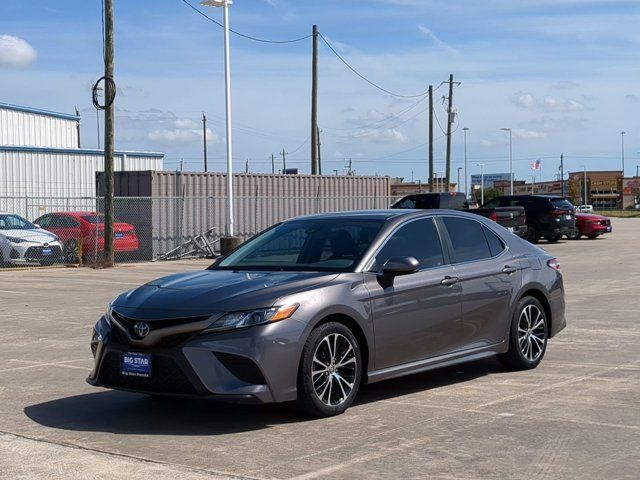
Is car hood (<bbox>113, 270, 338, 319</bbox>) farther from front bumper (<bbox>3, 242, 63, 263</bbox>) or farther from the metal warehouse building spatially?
the metal warehouse building

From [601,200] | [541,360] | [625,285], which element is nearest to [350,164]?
[601,200]

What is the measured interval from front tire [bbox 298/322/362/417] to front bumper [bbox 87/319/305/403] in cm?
11

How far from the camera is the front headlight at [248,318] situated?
697 cm

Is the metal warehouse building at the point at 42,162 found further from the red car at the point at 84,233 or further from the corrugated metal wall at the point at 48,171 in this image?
the red car at the point at 84,233

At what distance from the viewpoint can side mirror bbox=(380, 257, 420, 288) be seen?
775cm

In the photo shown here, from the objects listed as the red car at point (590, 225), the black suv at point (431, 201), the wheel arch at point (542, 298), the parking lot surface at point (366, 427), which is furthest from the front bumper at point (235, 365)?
the red car at point (590, 225)

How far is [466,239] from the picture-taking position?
9.03 meters

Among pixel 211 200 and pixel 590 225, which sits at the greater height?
pixel 211 200

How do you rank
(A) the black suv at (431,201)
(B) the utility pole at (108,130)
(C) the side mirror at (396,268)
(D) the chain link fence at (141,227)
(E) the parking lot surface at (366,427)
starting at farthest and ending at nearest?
(A) the black suv at (431,201)
(B) the utility pole at (108,130)
(D) the chain link fence at (141,227)
(C) the side mirror at (396,268)
(E) the parking lot surface at (366,427)

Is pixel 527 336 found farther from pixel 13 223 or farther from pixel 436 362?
pixel 13 223

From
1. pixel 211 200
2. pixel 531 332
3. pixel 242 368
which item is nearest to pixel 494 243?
pixel 531 332

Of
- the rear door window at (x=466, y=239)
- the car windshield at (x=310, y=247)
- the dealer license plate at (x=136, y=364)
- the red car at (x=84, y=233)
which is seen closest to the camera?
the dealer license plate at (x=136, y=364)

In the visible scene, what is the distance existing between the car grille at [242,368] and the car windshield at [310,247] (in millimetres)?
1258

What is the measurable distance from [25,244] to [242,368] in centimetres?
2001
